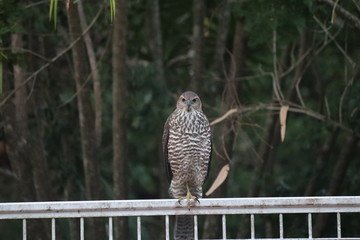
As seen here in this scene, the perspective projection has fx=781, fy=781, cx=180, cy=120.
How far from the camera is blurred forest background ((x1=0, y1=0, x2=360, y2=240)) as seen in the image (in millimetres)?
6293

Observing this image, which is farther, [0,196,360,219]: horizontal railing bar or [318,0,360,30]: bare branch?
[318,0,360,30]: bare branch

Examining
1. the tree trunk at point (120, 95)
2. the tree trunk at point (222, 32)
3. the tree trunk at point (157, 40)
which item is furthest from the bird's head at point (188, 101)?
the tree trunk at point (157, 40)

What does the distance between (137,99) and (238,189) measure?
A: 130 inches

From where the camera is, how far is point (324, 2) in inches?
235

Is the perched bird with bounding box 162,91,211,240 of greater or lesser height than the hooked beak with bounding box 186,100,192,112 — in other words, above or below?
below

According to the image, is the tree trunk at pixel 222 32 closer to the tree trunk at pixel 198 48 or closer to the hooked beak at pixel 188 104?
the tree trunk at pixel 198 48

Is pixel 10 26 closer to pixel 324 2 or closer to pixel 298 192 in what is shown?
pixel 324 2

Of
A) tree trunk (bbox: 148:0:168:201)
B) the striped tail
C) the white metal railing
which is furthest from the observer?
tree trunk (bbox: 148:0:168:201)

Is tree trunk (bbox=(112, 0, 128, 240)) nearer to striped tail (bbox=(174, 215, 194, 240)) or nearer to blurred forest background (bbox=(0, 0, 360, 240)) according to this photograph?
blurred forest background (bbox=(0, 0, 360, 240))

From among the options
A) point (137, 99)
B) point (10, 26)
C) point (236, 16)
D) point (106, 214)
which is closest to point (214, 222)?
point (137, 99)

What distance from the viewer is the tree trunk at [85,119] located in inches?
247

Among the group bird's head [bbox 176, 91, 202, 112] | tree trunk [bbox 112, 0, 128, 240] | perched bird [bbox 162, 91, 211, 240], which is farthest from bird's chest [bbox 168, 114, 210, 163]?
tree trunk [bbox 112, 0, 128, 240]

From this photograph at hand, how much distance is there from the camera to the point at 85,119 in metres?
6.37

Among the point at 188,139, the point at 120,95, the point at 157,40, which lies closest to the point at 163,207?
the point at 188,139
